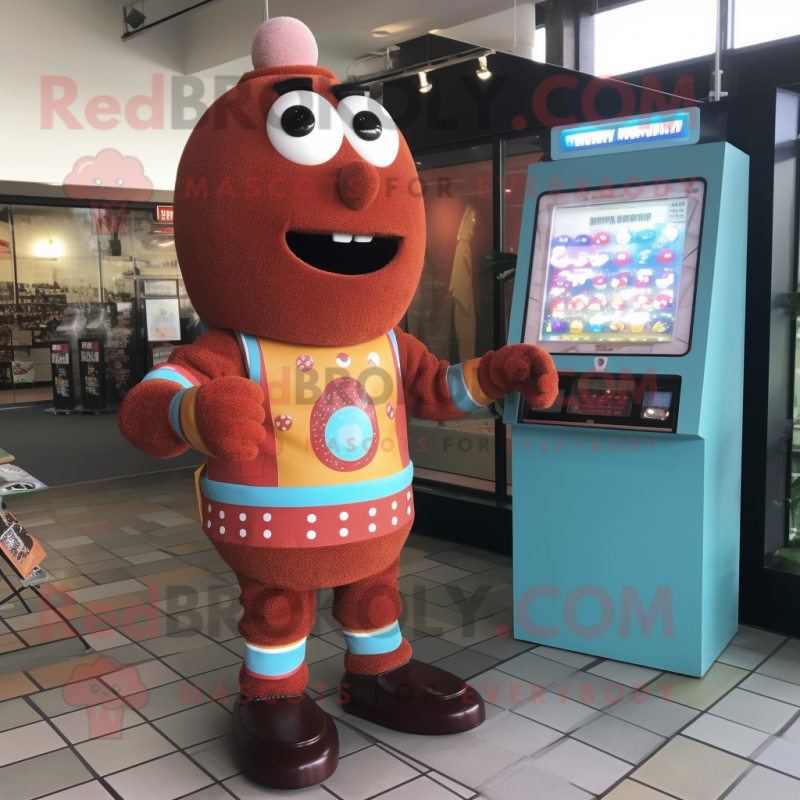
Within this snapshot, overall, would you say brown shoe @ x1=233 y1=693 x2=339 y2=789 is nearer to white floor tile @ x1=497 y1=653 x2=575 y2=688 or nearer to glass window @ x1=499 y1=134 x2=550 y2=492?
white floor tile @ x1=497 y1=653 x2=575 y2=688

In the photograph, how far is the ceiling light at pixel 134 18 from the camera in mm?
5793

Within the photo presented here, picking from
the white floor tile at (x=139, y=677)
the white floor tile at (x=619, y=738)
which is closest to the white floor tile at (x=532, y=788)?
the white floor tile at (x=619, y=738)

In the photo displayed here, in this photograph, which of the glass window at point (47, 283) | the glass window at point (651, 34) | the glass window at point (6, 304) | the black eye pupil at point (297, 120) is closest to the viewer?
the black eye pupil at point (297, 120)

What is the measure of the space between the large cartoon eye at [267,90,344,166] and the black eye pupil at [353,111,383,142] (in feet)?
0.28

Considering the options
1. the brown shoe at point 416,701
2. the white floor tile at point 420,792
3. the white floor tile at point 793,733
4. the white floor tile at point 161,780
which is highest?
the brown shoe at point 416,701

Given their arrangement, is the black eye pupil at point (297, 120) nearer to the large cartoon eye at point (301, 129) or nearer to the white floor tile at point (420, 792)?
the large cartoon eye at point (301, 129)

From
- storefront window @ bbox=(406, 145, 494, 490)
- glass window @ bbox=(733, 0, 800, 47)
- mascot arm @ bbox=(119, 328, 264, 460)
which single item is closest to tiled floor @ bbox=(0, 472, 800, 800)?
mascot arm @ bbox=(119, 328, 264, 460)

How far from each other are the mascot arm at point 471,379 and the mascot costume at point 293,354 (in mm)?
206

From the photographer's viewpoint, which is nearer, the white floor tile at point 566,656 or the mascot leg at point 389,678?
the mascot leg at point 389,678

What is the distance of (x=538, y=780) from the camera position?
7.58 ft

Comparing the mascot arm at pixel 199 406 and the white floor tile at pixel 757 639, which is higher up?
the mascot arm at pixel 199 406

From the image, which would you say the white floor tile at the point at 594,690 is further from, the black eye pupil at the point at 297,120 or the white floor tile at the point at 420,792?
the black eye pupil at the point at 297,120

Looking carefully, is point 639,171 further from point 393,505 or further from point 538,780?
point 538,780

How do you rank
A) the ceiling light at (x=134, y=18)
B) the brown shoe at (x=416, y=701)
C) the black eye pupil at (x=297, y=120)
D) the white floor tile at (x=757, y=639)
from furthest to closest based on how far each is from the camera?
the ceiling light at (x=134, y=18) → the white floor tile at (x=757, y=639) → the brown shoe at (x=416, y=701) → the black eye pupil at (x=297, y=120)
